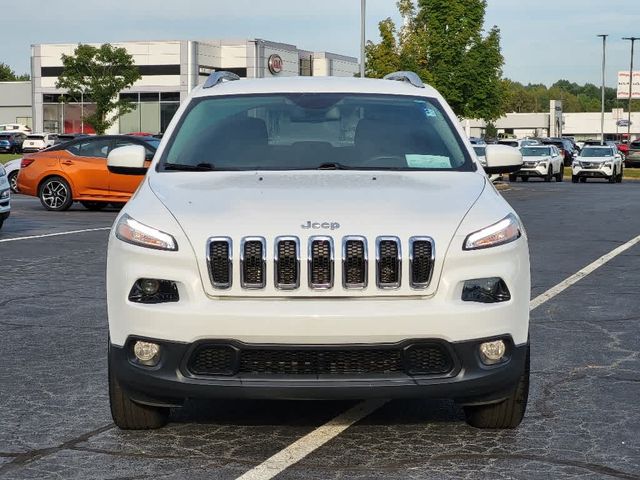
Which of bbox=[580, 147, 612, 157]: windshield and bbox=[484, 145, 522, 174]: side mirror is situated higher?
bbox=[484, 145, 522, 174]: side mirror

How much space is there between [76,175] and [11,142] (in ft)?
199

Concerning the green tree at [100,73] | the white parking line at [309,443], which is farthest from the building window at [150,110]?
the white parking line at [309,443]

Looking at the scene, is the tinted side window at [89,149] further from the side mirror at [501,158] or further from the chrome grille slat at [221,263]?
the chrome grille slat at [221,263]

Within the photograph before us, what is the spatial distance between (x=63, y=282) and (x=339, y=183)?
6.70 meters

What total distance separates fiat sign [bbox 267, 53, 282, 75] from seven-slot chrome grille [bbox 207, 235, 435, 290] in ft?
275

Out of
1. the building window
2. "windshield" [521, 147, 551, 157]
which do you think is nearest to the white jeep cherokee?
"windshield" [521, 147, 551, 157]

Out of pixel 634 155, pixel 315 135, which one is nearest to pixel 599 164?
pixel 634 155

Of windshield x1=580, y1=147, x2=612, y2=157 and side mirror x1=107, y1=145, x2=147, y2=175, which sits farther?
windshield x1=580, y1=147, x2=612, y2=157

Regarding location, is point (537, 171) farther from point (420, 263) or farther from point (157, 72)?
point (157, 72)

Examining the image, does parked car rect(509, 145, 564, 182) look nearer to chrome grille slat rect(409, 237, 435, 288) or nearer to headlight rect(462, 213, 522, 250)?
headlight rect(462, 213, 522, 250)

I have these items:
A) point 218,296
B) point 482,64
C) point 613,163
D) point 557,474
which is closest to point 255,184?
point 218,296

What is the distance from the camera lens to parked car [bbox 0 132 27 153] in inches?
3201

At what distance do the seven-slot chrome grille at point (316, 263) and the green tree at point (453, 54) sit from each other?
46.5 metres

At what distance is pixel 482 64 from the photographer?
172 ft
